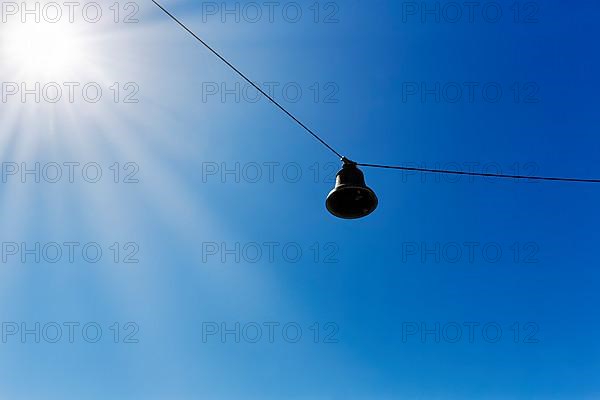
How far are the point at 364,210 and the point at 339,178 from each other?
482 mm

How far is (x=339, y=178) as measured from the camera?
5945 mm

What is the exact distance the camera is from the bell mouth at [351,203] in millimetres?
5902

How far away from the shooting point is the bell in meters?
5.88

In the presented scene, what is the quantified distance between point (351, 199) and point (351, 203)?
0.16 feet

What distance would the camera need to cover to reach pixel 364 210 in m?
5.95

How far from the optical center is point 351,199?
19.6 ft

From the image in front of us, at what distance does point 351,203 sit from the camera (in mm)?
5988

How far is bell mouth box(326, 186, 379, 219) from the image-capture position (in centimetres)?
590

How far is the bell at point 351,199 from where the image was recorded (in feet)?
19.3
